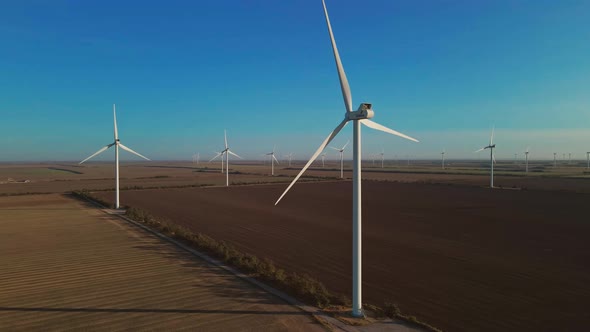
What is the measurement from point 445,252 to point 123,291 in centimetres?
1232

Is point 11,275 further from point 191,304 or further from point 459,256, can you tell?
point 459,256

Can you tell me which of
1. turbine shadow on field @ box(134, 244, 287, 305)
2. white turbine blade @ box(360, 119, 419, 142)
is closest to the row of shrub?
turbine shadow on field @ box(134, 244, 287, 305)

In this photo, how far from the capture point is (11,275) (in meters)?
11.7

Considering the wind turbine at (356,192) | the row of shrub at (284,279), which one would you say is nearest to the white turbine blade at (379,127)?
the wind turbine at (356,192)

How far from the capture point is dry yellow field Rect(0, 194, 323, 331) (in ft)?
26.5

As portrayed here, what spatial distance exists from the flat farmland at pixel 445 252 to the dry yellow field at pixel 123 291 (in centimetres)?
309

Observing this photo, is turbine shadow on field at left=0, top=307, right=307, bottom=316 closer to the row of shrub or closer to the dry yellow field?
the dry yellow field

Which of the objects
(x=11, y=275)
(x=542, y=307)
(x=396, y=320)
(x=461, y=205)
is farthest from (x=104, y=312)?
(x=461, y=205)

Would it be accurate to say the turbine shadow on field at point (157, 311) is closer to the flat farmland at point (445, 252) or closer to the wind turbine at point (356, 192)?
the wind turbine at point (356, 192)

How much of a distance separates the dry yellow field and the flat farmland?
3087 mm

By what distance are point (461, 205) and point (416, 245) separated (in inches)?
678

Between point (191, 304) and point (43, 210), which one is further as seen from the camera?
point (43, 210)

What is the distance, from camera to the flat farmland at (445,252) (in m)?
9.74

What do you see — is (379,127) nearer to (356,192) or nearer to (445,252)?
(356,192)
